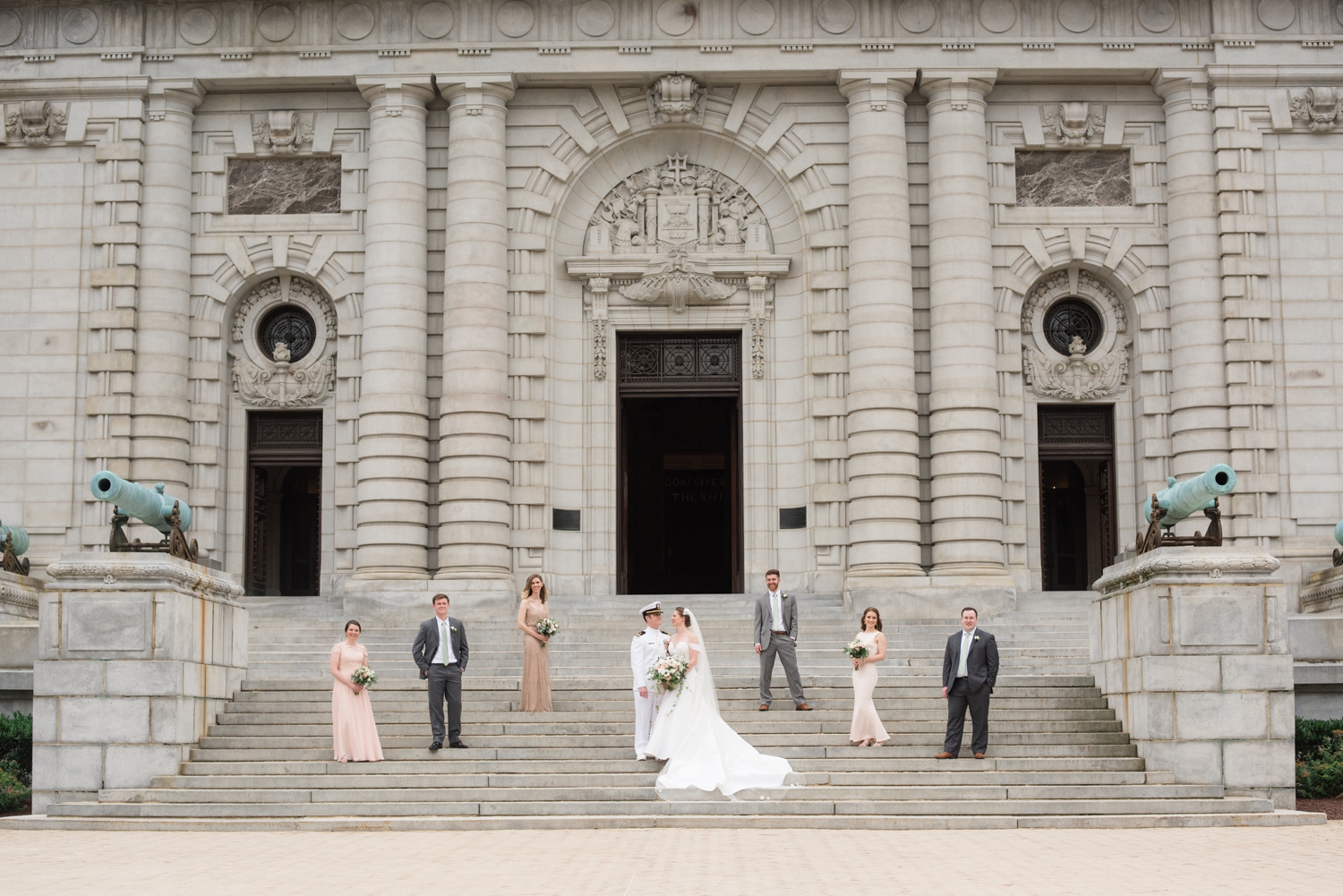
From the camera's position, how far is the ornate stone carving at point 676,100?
32.3 meters

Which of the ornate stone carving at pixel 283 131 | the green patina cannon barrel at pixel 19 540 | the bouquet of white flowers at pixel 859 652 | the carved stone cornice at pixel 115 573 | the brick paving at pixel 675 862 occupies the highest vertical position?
the ornate stone carving at pixel 283 131

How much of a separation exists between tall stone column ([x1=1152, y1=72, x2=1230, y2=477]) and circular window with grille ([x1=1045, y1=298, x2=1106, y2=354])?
5.46 ft

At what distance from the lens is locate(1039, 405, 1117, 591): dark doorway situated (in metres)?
32.8

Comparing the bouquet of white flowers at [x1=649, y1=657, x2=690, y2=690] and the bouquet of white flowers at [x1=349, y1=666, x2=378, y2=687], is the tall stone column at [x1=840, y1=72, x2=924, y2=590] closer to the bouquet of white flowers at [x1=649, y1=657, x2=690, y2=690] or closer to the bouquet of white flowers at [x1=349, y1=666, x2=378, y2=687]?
the bouquet of white flowers at [x1=649, y1=657, x2=690, y2=690]

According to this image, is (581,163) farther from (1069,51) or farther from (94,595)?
(94,595)

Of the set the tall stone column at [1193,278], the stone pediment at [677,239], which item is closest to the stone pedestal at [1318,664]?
the tall stone column at [1193,278]

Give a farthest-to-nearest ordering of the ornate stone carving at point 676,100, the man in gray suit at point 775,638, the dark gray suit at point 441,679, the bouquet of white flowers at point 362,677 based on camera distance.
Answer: the ornate stone carving at point 676,100 < the man in gray suit at point 775,638 < the dark gray suit at point 441,679 < the bouquet of white flowers at point 362,677

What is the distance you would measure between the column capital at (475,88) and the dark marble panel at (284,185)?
9.59 feet

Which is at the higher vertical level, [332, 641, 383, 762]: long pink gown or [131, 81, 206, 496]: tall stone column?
[131, 81, 206, 496]: tall stone column

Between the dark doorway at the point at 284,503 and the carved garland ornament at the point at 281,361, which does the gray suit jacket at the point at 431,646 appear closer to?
the dark doorway at the point at 284,503

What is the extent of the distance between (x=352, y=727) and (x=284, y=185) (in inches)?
643

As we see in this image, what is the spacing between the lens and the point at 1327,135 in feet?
106

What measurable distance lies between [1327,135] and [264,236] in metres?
21.4

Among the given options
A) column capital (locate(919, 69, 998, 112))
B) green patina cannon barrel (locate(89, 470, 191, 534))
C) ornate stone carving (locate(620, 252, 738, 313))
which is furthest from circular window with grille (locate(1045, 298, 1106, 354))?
green patina cannon barrel (locate(89, 470, 191, 534))
